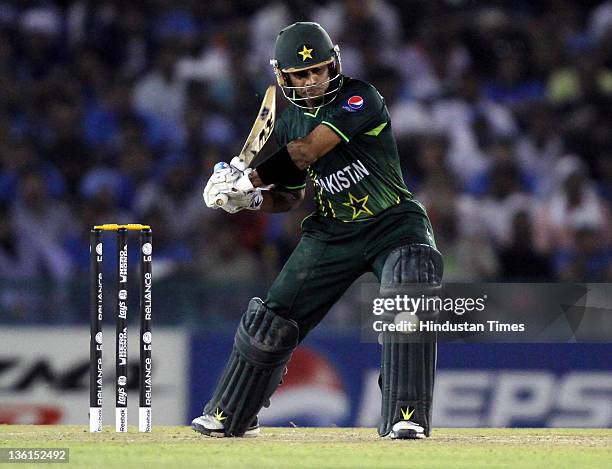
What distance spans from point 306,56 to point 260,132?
1.65ft

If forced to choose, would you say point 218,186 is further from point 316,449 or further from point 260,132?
point 316,449

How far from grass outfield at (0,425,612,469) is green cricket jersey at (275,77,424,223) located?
1.13 meters

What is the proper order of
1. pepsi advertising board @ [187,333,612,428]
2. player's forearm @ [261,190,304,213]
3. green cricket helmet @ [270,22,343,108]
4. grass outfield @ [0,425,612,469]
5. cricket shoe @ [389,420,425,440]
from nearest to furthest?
grass outfield @ [0,425,612,469] → cricket shoe @ [389,420,425,440] → green cricket helmet @ [270,22,343,108] → player's forearm @ [261,190,304,213] → pepsi advertising board @ [187,333,612,428]

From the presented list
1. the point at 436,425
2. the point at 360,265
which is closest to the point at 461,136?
the point at 436,425

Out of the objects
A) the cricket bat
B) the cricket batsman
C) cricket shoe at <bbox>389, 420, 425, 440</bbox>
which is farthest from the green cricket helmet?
cricket shoe at <bbox>389, 420, 425, 440</bbox>

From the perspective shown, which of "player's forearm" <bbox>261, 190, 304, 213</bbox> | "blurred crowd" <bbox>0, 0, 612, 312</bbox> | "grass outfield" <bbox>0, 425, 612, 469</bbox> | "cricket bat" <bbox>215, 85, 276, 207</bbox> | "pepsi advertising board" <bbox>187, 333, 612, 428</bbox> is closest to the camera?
"grass outfield" <bbox>0, 425, 612, 469</bbox>

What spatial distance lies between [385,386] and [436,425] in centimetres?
254

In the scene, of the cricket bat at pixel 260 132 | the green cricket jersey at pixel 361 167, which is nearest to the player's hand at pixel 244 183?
the cricket bat at pixel 260 132

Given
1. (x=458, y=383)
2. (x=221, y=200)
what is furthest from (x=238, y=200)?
(x=458, y=383)

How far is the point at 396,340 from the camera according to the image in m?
6.59

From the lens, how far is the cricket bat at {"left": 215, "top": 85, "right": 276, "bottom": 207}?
6906 mm

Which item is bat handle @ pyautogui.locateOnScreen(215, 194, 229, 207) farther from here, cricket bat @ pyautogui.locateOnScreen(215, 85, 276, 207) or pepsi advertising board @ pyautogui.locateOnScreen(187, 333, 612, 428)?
pepsi advertising board @ pyautogui.locateOnScreen(187, 333, 612, 428)

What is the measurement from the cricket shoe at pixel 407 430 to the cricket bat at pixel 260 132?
1.45 metres

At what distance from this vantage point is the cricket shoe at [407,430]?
6.52m
